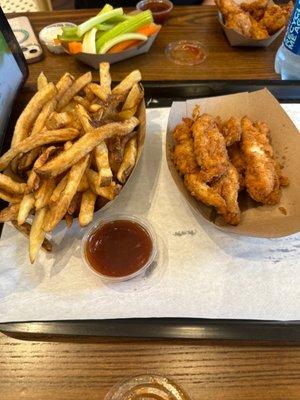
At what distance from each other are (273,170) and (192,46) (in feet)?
3.94

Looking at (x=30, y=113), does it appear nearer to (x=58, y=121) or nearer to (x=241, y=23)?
Answer: (x=58, y=121)

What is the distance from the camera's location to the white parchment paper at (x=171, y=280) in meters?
1.13

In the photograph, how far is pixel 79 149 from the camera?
1193 millimetres

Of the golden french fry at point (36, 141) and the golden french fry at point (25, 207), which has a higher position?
the golden french fry at point (36, 141)

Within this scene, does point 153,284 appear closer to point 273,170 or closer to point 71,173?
point 71,173

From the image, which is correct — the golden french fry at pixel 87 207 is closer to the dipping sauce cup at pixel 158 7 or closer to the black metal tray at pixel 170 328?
the black metal tray at pixel 170 328

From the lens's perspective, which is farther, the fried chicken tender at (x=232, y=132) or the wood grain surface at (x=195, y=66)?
the wood grain surface at (x=195, y=66)

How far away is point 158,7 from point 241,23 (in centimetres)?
60

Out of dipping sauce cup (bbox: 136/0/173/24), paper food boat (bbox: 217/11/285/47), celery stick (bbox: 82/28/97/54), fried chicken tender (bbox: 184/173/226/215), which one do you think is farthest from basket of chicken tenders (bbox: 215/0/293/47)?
fried chicken tender (bbox: 184/173/226/215)

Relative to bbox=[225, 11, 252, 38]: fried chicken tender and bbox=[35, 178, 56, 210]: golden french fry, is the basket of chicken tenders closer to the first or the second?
bbox=[225, 11, 252, 38]: fried chicken tender

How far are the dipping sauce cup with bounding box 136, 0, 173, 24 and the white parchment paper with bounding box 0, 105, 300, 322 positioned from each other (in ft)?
4.98

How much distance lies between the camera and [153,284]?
120cm

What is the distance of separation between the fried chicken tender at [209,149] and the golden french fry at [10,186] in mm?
636

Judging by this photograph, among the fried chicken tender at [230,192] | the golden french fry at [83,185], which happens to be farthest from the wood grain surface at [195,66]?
the golden french fry at [83,185]
